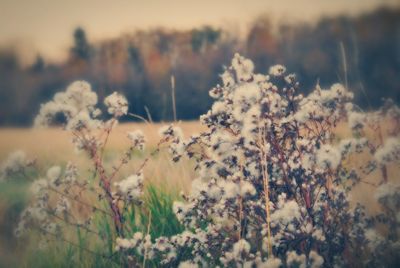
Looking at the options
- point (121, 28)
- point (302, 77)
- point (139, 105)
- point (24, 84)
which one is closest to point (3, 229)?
point (24, 84)

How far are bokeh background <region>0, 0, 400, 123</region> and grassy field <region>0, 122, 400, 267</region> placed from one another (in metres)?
0.20

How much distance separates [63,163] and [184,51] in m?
1.64

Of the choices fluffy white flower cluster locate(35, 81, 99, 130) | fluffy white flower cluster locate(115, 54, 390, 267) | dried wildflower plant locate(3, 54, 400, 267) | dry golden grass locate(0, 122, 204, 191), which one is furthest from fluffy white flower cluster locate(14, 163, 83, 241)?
fluffy white flower cluster locate(115, 54, 390, 267)

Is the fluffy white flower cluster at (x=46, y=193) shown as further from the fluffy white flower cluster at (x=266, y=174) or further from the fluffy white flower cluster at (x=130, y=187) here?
the fluffy white flower cluster at (x=266, y=174)

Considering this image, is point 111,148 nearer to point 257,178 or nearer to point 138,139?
point 138,139

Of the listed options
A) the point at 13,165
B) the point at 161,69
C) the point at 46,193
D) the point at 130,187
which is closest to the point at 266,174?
the point at 130,187

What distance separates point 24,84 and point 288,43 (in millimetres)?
2334

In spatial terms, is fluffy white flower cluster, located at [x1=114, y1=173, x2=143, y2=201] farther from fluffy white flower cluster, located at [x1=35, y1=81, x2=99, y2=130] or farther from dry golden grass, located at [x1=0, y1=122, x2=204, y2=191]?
dry golden grass, located at [x1=0, y1=122, x2=204, y2=191]

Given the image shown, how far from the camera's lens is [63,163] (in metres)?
4.25

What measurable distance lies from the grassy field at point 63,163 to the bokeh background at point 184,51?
7.8 inches

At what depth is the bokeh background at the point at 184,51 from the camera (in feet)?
11.7

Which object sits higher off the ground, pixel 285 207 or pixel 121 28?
pixel 121 28

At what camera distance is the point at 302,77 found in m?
Result: 3.78

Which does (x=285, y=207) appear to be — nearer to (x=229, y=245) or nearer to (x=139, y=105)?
(x=229, y=245)
